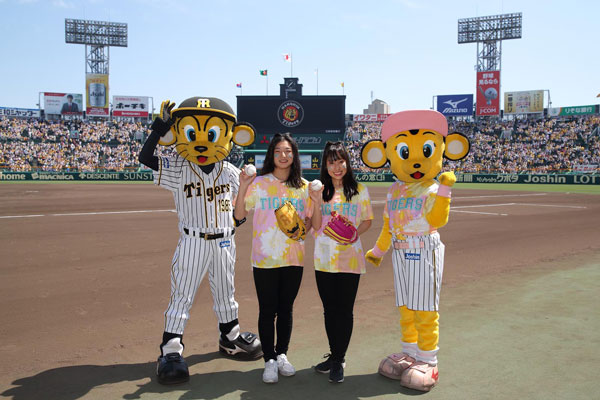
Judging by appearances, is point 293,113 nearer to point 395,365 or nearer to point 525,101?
point 395,365

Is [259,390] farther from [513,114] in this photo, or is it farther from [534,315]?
[513,114]

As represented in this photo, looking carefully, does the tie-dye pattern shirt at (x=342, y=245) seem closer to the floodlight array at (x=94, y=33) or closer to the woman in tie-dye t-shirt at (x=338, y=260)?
the woman in tie-dye t-shirt at (x=338, y=260)

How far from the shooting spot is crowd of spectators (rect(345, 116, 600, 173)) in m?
45.2

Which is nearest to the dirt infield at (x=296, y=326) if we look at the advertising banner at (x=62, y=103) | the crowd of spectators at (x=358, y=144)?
the crowd of spectators at (x=358, y=144)

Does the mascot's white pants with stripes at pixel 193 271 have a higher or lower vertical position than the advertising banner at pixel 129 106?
lower

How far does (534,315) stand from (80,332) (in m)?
4.93

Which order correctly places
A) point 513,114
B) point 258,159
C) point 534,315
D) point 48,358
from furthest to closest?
1. point 513,114
2. point 258,159
3. point 534,315
4. point 48,358

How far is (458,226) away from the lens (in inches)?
510

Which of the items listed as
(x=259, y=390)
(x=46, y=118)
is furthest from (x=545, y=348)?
(x=46, y=118)

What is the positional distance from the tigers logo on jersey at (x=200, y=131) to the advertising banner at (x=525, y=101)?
198ft

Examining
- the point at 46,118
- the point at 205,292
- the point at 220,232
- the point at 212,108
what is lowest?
the point at 205,292

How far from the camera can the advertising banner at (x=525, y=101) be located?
56250mm

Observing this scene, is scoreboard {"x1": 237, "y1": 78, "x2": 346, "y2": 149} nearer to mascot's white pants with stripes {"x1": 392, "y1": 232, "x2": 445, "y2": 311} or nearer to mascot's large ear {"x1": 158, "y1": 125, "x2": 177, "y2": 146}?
mascot's large ear {"x1": 158, "y1": 125, "x2": 177, "y2": 146}

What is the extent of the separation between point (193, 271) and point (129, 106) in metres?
63.1
